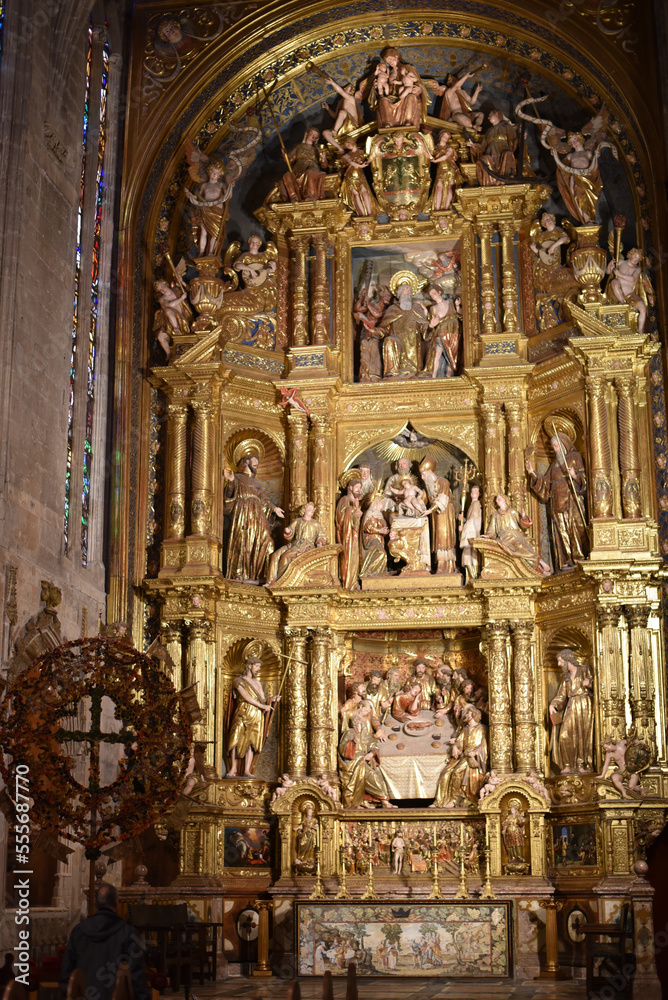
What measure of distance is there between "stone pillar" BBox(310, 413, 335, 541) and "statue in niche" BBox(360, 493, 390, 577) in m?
0.61

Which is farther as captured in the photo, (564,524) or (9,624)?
(564,524)

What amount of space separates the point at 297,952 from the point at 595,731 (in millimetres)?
5908

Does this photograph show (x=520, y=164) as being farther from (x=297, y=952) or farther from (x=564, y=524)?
(x=297, y=952)

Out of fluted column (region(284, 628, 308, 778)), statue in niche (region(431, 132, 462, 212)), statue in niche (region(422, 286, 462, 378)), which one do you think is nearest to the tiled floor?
fluted column (region(284, 628, 308, 778))

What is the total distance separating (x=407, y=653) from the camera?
75.9 ft

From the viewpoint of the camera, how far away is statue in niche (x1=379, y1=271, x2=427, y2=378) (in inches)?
934

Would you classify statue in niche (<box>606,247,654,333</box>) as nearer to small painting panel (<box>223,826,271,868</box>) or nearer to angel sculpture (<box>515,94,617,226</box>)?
angel sculpture (<box>515,94,617,226</box>)

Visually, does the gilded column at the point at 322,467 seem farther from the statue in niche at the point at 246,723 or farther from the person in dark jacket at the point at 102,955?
the person in dark jacket at the point at 102,955

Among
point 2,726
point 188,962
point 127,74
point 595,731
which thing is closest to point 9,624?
point 2,726

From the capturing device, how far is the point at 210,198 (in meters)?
23.8

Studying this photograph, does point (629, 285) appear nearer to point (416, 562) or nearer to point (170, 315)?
point (416, 562)

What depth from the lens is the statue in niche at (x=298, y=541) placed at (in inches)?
881

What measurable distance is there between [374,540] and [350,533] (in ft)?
1.43

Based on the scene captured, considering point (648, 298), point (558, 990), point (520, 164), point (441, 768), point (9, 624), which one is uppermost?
point (520, 164)
